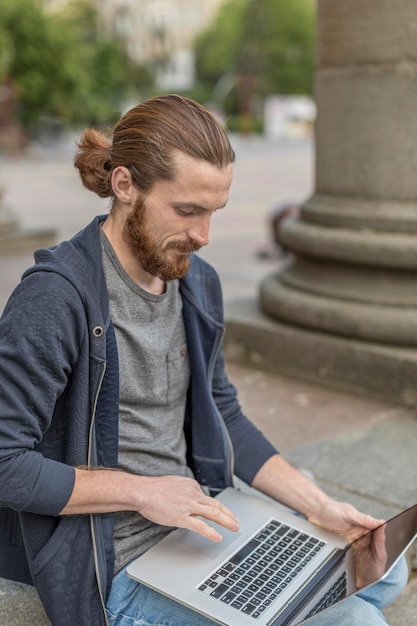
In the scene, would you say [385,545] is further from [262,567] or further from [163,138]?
[163,138]

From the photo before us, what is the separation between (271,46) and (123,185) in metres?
71.6

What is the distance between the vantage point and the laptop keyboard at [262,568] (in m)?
1.86

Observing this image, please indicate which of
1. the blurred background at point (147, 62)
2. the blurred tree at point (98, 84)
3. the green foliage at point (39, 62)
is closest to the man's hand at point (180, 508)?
the blurred background at point (147, 62)

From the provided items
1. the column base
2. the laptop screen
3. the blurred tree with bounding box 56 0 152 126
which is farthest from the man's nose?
the blurred tree with bounding box 56 0 152 126

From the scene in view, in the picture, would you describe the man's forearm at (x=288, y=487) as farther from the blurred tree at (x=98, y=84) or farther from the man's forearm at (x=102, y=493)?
the blurred tree at (x=98, y=84)

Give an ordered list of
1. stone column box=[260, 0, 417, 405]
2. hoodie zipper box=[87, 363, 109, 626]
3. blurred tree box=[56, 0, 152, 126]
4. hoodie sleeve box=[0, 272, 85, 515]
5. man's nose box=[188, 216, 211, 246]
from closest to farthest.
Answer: hoodie sleeve box=[0, 272, 85, 515] < hoodie zipper box=[87, 363, 109, 626] < man's nose box=[188, 216, 211, 246] < stone column box=[260, 0, 417, 405] < blurred tree box=[56, 0, 152, 126]

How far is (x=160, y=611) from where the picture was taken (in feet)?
6.28

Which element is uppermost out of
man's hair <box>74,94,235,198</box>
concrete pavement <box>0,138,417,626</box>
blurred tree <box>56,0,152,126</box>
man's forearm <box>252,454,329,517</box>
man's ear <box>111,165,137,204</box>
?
man's hair <box>74,94,235,198</box>

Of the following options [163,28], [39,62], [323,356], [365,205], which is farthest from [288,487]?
[163,28]

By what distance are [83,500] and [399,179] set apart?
9.33ft

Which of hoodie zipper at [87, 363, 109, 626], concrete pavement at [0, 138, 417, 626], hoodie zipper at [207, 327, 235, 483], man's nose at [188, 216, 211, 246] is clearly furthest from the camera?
concrete pavement at [0, 138, 417, 626]

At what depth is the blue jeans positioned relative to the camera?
190 cm

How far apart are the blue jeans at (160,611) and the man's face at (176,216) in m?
0.74

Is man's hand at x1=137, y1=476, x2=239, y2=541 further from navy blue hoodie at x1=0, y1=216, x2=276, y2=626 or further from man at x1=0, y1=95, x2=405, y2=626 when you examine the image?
navy blue hoodie at x1=0, y1=216, x2=276, y2=626
